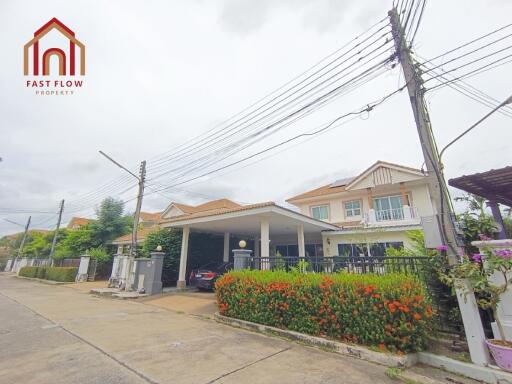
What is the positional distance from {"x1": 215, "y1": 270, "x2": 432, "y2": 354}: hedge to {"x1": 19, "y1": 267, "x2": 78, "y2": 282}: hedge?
18.5 m

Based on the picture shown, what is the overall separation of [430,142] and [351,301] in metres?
3.42

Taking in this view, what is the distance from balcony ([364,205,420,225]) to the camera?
46.9 ft

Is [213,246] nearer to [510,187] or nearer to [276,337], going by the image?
[276,337]

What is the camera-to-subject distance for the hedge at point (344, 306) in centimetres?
371

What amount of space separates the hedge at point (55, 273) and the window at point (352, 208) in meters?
21.3

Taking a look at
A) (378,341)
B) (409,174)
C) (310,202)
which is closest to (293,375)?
(378,341)

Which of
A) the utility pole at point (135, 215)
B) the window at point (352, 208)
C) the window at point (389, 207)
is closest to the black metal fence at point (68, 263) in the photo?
the utility pole at point (135, 215)

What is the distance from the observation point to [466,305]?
11.8ft

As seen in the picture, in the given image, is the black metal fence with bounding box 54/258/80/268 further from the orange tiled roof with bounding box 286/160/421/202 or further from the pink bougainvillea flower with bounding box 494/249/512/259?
the pink bougainvillea flower with bounding box 494/249/512/259

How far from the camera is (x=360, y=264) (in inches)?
201

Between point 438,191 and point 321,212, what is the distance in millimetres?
14592

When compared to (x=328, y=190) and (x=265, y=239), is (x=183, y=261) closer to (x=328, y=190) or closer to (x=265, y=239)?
(x=265, y=239)

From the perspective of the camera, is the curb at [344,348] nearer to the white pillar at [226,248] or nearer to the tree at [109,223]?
the white pillar at [226,248]

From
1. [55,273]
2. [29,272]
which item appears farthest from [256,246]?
[29,272]
